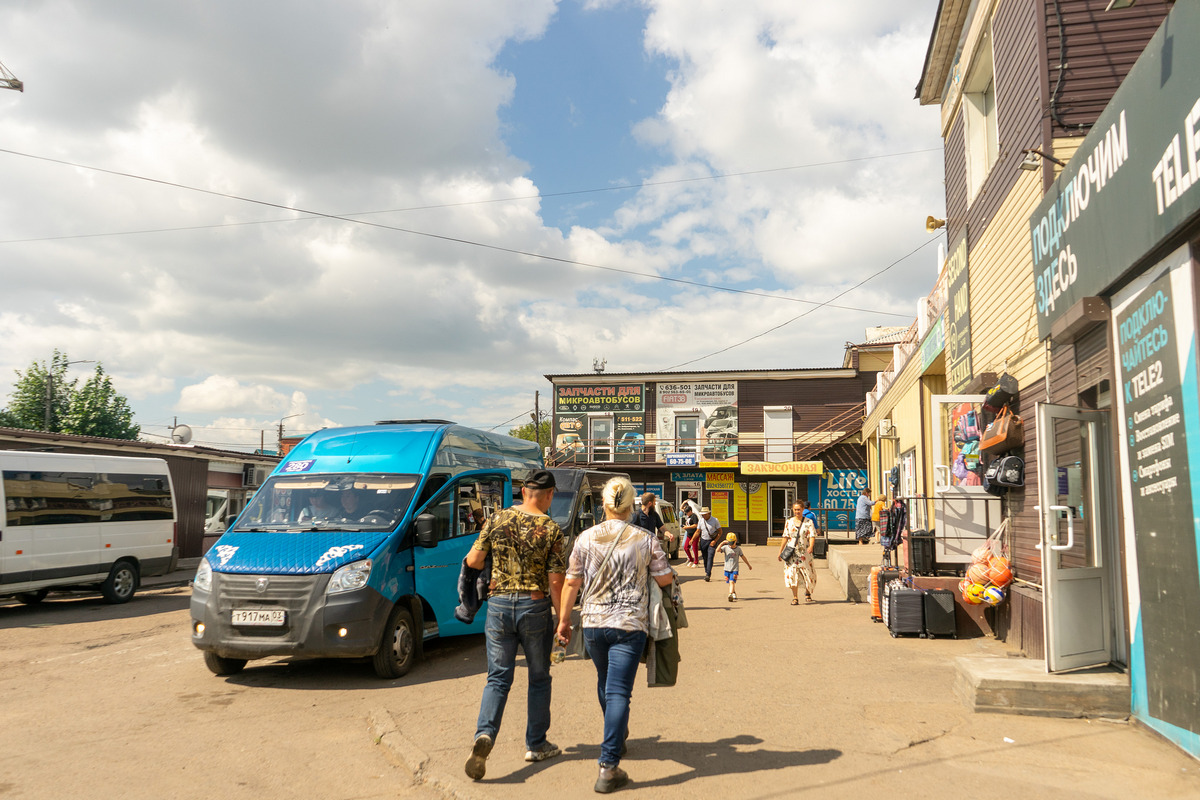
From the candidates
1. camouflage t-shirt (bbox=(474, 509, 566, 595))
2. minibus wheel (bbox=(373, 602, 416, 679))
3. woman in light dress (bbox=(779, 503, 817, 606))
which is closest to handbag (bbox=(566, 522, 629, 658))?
camouflage t-shirt (bbox=(474, 509, 566, 595))

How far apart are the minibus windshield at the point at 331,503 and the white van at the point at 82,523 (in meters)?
6.25

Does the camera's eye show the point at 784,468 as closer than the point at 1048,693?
No

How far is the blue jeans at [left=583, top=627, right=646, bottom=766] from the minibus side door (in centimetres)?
351

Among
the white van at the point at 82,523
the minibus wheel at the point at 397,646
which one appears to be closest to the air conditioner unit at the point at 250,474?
the white van at the point at 82,523

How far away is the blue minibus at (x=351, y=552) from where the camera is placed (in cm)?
725

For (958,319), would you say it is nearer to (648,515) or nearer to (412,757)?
(648,515)

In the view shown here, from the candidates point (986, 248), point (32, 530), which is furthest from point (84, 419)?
point (986, 248)

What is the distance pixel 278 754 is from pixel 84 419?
45.7m

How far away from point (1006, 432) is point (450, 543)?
6.14m

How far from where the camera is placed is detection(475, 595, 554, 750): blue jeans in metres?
4.87

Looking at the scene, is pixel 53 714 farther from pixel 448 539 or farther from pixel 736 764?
pixel 736 764

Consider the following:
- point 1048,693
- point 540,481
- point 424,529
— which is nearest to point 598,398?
point 424,529

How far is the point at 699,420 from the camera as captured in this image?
125 ft

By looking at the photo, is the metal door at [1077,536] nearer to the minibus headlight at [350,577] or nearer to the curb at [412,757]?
the curb at [412,757]
